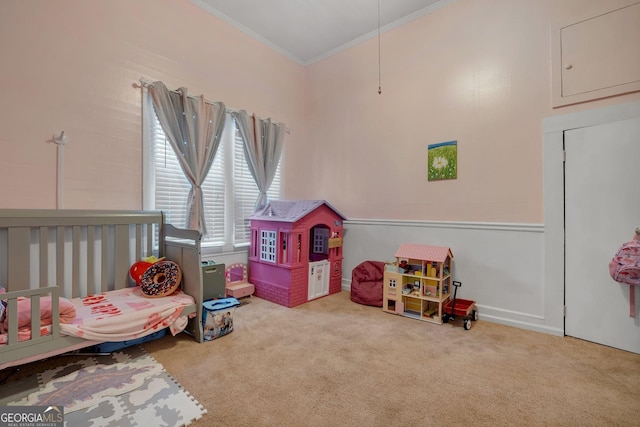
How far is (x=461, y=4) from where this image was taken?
9.29ft

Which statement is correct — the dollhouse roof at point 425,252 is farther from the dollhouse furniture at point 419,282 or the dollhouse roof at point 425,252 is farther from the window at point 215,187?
the window at point 215,187

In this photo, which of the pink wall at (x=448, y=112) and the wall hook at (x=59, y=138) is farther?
the pink wall at (x=448, y=112)

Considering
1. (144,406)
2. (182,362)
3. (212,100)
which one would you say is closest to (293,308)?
(182,362)

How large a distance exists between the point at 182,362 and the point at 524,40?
371cm

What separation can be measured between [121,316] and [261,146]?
7.54ft

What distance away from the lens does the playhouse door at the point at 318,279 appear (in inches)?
125

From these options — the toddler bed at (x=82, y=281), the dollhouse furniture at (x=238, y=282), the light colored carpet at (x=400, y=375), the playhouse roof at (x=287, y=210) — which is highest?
the playhouse roof at (x=287, y=210)

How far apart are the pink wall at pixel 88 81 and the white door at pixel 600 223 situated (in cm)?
342

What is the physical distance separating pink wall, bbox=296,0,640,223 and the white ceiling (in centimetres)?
13

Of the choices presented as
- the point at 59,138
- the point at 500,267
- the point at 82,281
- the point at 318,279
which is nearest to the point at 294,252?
the point at 318,279

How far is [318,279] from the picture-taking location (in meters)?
3.27

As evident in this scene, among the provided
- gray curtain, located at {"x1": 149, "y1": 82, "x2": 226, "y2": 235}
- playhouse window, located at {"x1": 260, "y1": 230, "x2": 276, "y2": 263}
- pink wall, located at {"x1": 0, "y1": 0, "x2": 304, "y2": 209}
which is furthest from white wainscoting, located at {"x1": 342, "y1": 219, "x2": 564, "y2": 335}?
pink wall, located at {"x1": 0, "y1": 0, "x2": 304, "y2": 209}

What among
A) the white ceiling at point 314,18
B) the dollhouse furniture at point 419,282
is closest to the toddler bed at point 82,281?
the dollhouse furniture at point 419,282

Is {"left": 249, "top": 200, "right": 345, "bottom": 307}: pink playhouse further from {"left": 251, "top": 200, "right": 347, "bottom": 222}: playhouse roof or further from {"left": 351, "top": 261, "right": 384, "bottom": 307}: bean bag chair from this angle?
{"left": 351, "top": 261, "right": 384, "bottom": 307}: bean bag chair
